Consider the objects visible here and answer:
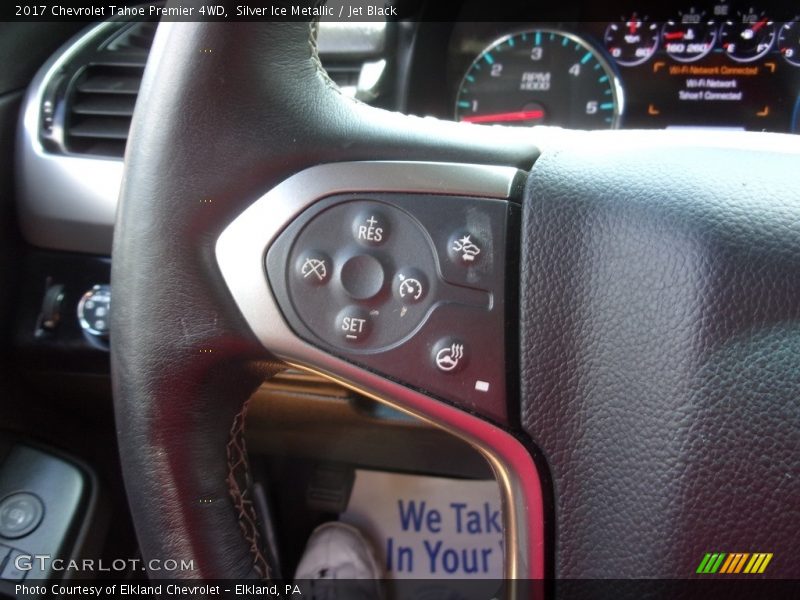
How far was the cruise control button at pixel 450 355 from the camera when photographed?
1.99ft

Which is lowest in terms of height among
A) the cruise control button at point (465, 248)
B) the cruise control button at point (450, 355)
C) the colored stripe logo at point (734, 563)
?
the colored stripe logo at point (734, 563)

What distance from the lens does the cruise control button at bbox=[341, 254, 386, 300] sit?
613 millimetres

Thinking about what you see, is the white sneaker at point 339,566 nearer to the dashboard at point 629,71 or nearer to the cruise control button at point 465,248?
the dashboard at point 629,71

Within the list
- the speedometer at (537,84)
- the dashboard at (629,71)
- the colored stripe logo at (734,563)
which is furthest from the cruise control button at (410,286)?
the speedometer at (537,84)

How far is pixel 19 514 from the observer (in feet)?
3.94

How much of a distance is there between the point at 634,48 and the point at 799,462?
1.16 m

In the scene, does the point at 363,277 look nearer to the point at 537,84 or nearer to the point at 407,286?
the point at 407,286

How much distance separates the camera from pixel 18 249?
1.26 meters

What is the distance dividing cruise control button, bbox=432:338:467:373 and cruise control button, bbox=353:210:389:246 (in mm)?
85

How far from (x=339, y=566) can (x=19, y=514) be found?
53cm

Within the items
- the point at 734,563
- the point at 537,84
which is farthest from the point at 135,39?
the point at 734,563

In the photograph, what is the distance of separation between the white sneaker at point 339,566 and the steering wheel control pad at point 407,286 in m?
0.95

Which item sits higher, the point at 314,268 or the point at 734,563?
the point at 314,268

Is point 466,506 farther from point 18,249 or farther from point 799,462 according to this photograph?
point 799,462
